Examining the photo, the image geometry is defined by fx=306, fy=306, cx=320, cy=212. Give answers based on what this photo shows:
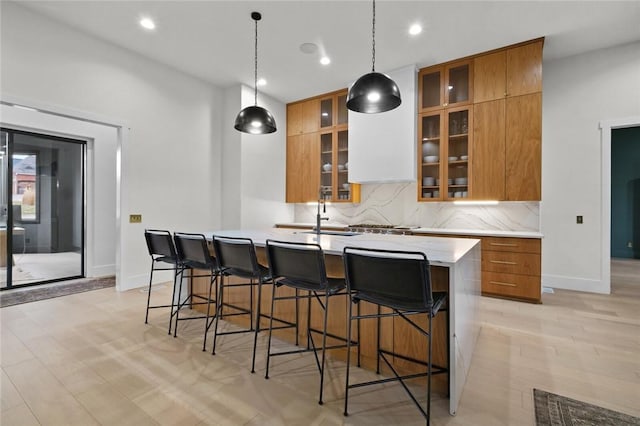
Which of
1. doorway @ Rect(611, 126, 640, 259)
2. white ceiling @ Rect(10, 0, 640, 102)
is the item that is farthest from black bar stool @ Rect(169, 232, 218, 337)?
doorway @ Rect(611, 126, 640, 259)

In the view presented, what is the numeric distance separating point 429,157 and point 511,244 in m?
1.61

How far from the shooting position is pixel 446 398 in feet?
6.06

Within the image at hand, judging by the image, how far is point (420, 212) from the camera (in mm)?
4961

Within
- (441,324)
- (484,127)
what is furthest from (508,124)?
(441,324)

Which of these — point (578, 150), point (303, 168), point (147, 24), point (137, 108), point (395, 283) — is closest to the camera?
point (395, 283)

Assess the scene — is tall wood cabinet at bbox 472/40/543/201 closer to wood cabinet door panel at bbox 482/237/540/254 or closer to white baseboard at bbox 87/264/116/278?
wood cabinet door panel at bbox 482/237/540/254

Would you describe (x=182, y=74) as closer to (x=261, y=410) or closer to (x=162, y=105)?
(x=162, y=105)

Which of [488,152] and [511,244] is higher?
[488,152]

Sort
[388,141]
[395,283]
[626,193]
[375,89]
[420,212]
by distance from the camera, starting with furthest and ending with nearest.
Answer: [626,193]
[420,212]
[388,141]
[375,89]
[395,283]

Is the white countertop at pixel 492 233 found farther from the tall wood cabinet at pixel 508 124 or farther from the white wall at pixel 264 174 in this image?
the white wall at pixel 264 174

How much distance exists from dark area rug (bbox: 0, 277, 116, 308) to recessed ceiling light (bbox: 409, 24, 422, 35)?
5214 mm

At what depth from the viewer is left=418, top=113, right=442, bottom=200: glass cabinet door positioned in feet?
14.7

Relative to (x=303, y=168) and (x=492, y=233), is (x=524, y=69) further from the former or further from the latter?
(x=303, y=168)

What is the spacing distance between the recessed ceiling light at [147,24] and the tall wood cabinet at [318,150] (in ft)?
9.11
